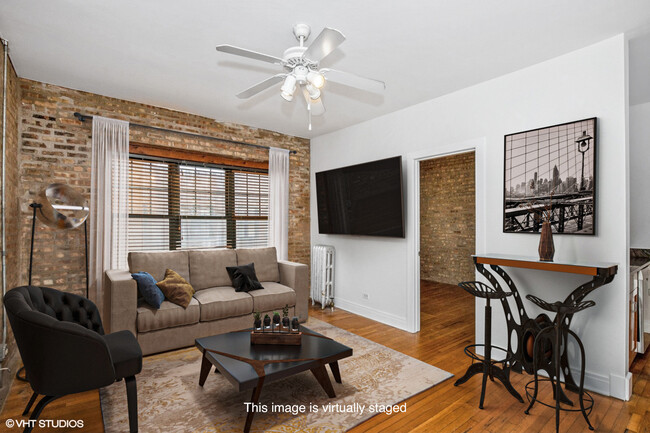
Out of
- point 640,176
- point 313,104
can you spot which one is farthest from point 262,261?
point 640,176

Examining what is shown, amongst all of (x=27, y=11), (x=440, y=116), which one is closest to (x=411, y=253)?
(x=440, y=116)

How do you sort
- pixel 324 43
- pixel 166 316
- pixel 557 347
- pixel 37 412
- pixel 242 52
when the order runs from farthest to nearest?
pixel 166 316, pixel 557 347, pixel 242 52, pixel 324 43, pixel 37 412

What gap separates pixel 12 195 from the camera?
3105mm

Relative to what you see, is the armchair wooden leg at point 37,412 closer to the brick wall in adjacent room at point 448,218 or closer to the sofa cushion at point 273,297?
the sofa cushion at point 273,297

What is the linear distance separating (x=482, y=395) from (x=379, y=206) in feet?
8.09

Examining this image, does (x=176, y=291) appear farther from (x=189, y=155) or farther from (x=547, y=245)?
(x=547, y=245)

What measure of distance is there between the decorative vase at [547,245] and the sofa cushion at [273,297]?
270 centimetres

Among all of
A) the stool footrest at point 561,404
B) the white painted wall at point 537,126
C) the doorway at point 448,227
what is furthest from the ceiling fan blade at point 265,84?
Result: the doorway at point 448,227

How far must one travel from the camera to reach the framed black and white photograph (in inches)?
107

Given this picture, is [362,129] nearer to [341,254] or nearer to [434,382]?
[341,254]

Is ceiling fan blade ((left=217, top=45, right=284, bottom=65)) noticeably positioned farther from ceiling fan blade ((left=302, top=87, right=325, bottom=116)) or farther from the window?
the window

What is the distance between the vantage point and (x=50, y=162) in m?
3.60

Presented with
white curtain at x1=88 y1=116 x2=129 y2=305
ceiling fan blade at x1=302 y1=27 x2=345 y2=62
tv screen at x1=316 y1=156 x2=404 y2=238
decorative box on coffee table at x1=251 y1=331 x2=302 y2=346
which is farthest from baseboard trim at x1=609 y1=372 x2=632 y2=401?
white curtain at x1=88 y1=116 x2=129 y2=305

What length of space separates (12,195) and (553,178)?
190 inches
